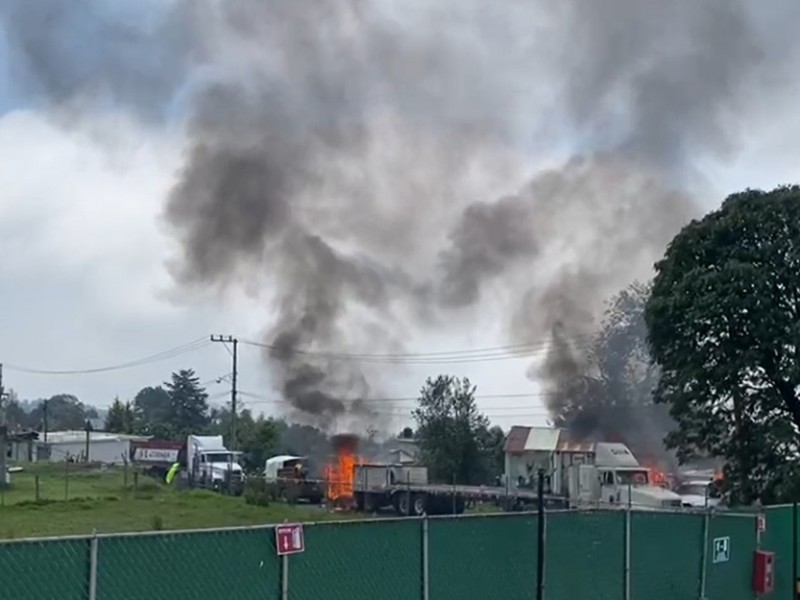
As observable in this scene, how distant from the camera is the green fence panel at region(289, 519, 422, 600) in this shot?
282 inches

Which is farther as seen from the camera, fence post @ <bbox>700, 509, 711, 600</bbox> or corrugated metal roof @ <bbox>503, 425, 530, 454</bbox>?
corrugated metal roof @ <bbox>503, 425, 530, 454</bbox>

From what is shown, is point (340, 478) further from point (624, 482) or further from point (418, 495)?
point (624, 482)

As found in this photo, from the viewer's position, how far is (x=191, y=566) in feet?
20.9

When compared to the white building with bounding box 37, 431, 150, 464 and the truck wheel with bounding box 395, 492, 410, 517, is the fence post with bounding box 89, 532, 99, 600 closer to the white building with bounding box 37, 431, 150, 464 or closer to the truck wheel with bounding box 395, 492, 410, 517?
the truck wheel with bounding box 395, 492, 410, 517

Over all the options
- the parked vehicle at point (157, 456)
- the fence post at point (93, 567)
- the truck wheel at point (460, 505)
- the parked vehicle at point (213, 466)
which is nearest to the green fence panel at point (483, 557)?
the fence post at point (93, 567)

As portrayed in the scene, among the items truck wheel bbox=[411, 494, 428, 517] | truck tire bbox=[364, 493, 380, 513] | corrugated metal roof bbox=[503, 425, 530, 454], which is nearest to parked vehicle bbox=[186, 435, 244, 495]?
truck tire bbox=[364, 493, 380, 513]

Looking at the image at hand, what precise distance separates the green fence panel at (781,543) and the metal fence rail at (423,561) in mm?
40

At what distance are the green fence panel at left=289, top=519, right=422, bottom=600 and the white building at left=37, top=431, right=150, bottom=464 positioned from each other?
2657 inches

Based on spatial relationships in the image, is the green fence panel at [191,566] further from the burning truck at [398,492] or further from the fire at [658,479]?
the fire at [658,479]

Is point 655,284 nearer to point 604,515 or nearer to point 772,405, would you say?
point 772,405

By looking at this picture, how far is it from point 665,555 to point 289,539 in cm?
537

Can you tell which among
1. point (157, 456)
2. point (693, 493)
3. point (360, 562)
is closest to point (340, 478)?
point (693, 493)

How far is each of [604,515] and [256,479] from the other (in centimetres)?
3522

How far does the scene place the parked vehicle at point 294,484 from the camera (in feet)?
146
